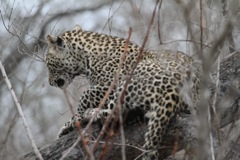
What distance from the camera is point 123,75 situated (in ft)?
24.3

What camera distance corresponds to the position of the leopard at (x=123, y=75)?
21.6 feet

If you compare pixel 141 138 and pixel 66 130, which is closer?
pixel 141 138

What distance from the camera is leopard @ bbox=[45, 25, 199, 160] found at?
6.58m

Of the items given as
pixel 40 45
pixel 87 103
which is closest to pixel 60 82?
pixel 87 103

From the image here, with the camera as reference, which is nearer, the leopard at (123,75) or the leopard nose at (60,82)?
the leopard at (123,75)

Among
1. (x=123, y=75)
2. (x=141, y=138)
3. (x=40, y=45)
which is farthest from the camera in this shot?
(x=40, y=45)

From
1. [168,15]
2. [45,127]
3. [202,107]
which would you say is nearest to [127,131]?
[168,15]

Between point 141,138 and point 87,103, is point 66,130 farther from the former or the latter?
point 141,138

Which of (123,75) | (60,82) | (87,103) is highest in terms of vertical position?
(60,82)

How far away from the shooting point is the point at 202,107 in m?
3.48

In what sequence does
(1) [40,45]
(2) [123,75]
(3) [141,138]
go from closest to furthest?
(3) [141,138] < (2) [123,75] < (1) [40,45]

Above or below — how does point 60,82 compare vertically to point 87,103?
above

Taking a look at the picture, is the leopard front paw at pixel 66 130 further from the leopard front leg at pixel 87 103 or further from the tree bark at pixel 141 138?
the tree bark at pixel 141 138

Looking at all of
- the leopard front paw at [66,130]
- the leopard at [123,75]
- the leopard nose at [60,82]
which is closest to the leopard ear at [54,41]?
the leopard at [123,75]
